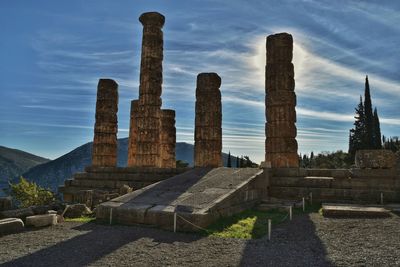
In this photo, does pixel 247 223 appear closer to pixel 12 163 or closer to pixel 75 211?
pixel 75 211

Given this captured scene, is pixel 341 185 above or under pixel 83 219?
above

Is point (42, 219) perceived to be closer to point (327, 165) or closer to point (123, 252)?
point (123, 252)

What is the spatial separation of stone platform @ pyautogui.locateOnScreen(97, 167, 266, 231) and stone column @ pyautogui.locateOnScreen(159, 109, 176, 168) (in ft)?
39.0

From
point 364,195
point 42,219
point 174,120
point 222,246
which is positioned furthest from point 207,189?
point 174,120

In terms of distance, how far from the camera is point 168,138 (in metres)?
26.6

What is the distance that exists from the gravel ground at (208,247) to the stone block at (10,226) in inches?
15.0

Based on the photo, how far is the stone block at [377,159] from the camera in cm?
1366

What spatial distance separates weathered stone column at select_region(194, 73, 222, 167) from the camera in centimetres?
1788

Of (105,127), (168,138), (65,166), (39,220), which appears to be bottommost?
(39,220)

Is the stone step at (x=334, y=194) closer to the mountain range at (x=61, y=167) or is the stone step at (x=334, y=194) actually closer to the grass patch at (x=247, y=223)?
the grass patch at (x=247, y=223)

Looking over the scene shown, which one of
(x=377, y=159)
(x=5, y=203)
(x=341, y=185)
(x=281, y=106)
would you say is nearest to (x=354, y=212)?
(x=341, y=185)

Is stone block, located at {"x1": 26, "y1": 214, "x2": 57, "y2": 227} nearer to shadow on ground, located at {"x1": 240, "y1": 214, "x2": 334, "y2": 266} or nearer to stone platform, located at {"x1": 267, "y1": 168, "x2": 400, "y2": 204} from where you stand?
shadow on ground, located at {"x1": 240, "y1": 214, "x2": 334, "y2": 266}

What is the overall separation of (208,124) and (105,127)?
8.00m

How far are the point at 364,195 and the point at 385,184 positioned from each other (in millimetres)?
959
